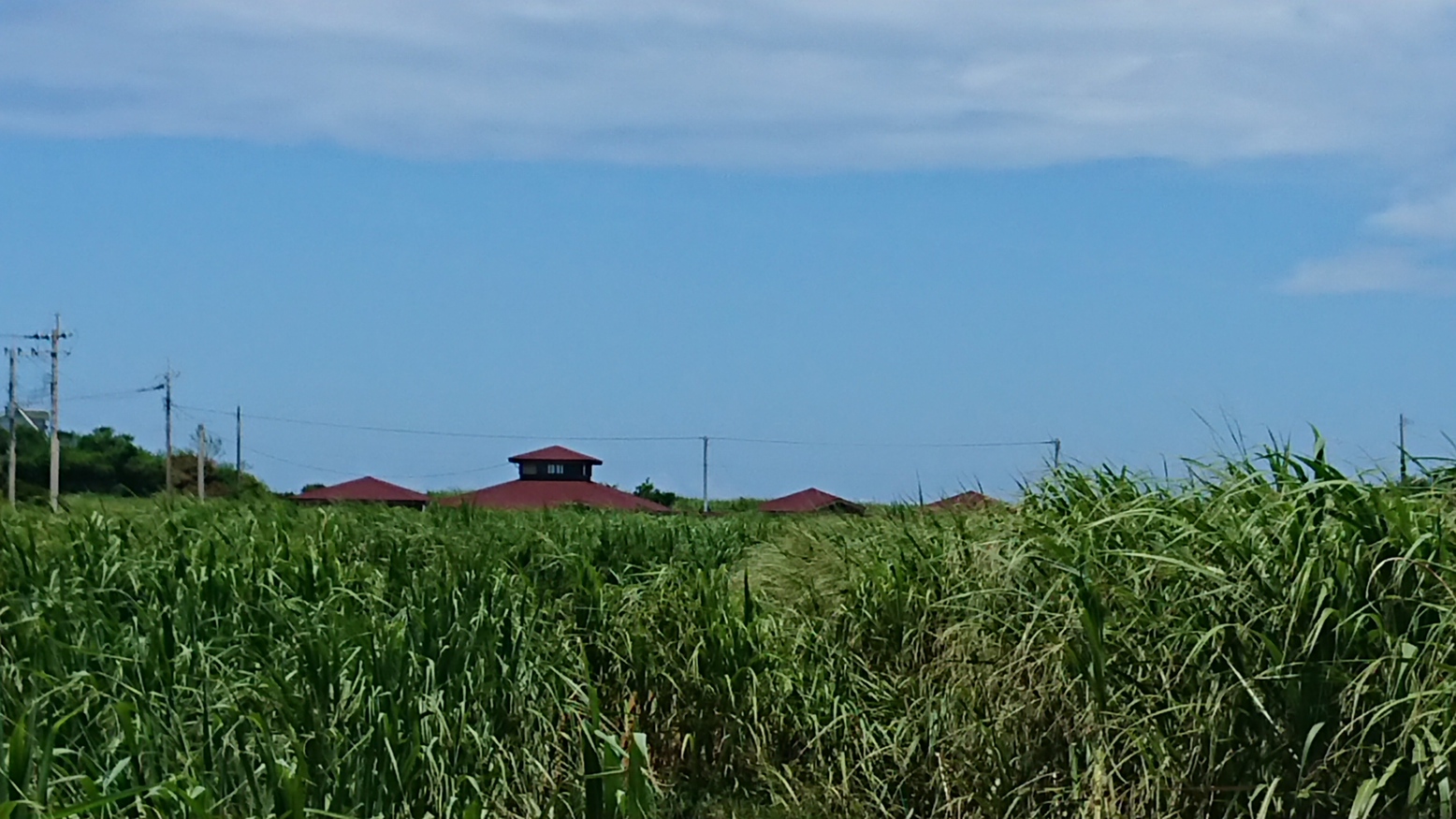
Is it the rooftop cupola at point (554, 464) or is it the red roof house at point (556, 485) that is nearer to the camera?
the red roof house at point (556, 485)

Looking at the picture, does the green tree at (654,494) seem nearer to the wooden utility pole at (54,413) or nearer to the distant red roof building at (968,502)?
the wooden utility pole at (54,413)

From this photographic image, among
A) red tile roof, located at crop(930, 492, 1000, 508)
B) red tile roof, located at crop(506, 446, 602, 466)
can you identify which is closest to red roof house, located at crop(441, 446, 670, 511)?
red tile roof, located at crop(506, 446, 602, 466)

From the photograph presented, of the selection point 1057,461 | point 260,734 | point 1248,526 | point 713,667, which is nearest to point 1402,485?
point 1248,526

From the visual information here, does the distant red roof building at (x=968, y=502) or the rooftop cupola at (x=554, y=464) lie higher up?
the rooftop cupola at (x=554, y=464)

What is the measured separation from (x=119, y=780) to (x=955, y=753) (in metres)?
2.76

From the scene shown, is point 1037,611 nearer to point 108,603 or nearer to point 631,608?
point 631,608

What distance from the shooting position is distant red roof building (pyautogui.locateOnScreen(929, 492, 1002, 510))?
7031 millimetres

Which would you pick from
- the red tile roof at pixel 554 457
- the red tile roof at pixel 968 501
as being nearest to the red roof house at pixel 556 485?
the red tile roof at pixel 554 457

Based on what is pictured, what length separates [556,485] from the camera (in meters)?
35.4

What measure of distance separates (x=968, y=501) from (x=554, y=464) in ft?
99.7

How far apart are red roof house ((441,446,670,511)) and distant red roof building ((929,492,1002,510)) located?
22322mm

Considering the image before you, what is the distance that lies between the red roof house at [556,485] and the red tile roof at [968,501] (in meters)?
22.3

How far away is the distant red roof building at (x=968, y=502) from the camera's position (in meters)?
7.03

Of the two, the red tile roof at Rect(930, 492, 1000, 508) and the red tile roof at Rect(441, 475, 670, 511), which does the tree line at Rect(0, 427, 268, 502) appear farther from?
the red tile roof at Rect(930, 492, 1000, 508)
